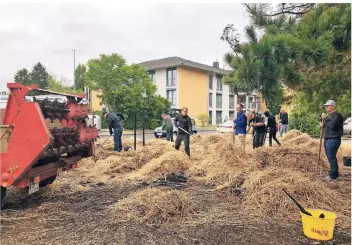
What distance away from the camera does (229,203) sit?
505 centimetres

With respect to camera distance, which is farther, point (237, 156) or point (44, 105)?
point (237, 156)

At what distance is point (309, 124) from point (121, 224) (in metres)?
17.7

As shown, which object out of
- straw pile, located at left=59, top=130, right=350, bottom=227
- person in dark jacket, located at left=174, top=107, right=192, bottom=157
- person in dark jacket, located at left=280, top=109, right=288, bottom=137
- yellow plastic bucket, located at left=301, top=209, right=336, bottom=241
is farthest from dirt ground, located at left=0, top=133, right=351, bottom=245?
person in dark jacket, located at left=280, top=109, right=288, bottom=137

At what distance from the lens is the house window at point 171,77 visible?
133 feet

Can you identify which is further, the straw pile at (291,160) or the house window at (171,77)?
the house window at (171,77)

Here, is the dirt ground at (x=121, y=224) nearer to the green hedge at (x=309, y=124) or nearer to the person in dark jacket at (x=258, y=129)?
the person in dark jacket at (x=258, y=129)

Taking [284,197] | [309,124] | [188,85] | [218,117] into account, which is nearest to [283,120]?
[309,124]

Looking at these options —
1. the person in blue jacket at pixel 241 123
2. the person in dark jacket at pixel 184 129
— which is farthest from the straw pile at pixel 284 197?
the person in blue jacket at pixel 241 123

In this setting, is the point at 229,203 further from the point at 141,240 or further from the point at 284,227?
the point at 141,240

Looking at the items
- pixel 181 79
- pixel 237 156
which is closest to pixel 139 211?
pixel 237 156

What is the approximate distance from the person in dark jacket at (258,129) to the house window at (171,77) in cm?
3042

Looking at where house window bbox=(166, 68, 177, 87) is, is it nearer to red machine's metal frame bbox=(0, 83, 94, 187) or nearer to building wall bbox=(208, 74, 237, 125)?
building wall bbox=(208, 74, 237, 125)

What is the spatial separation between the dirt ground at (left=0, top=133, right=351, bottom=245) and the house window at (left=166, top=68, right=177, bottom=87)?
1398 inches

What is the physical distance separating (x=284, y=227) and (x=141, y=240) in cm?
182
